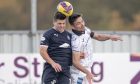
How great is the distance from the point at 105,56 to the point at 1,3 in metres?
3.87

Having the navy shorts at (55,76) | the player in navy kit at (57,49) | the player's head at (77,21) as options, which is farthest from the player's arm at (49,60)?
the player's head at (77,21)

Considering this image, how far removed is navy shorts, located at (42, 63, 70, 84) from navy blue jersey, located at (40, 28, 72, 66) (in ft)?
0.36

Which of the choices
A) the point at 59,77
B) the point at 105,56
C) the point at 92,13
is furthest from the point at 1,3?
the point at 59,77

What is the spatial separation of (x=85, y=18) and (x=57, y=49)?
6.70m

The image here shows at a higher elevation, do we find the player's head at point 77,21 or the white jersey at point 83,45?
the player's head at point 77,21

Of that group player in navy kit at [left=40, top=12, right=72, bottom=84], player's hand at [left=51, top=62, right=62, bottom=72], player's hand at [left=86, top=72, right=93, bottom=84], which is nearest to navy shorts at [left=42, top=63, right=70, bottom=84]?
player in navy kit at [left=40, top=12, right=72, bottom=84]

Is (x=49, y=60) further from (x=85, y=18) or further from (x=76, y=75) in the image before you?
(x=85, y=18)

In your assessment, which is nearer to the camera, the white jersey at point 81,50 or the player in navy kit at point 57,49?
the player in navy kit at point 57,49

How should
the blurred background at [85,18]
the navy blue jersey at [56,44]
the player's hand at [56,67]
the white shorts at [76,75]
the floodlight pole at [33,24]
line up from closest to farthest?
1. the player's hand at [56,67]
2. the navy blue jersey at [56,44]
3. the white shorts at [76,75]
4. the floodlight pole at [33,24]
5. the blurred background at [85,18]

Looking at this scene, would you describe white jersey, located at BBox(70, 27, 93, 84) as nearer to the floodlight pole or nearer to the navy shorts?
the navy shorts

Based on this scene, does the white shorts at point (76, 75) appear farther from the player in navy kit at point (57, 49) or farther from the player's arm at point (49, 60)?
the player's arm at point (49, 60)

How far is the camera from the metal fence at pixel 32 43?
14.7 meters

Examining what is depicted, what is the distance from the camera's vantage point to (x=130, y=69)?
39.8ft

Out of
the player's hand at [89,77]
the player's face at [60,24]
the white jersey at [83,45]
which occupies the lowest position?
the player's hand at [89,77]
